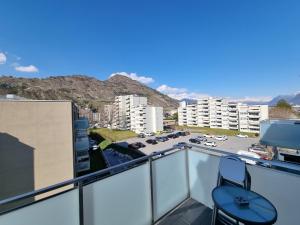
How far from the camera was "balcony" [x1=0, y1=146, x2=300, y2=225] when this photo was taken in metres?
1.24

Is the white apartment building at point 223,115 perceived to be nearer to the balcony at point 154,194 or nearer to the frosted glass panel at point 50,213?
the balcony at point 154,194

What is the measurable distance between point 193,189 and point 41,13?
22.9 metres

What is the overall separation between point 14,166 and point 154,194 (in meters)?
10.1

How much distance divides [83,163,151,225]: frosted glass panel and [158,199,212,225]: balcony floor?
0.40 m

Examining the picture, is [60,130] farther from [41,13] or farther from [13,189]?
[41,13]

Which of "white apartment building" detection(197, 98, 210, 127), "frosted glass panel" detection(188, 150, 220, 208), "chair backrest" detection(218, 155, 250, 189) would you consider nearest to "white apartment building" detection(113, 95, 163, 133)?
"white apartment building" detection(197, 98, 210, 127)

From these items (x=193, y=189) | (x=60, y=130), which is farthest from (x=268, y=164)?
(x=60, y=130)

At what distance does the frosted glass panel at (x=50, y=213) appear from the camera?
1.04 meters

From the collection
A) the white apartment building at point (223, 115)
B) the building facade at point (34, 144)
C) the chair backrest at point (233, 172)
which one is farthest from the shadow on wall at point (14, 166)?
the white apartment building at point (223, 115)

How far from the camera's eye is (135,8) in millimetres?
20828

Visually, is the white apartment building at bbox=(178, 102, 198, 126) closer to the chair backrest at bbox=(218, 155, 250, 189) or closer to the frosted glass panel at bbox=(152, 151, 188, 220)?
the frosted glass panel at bbox=(152, 151, 188, 220)

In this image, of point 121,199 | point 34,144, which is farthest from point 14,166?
point 121,199

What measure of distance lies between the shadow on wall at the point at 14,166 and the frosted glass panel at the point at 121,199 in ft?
32.9

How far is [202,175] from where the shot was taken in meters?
2.63
